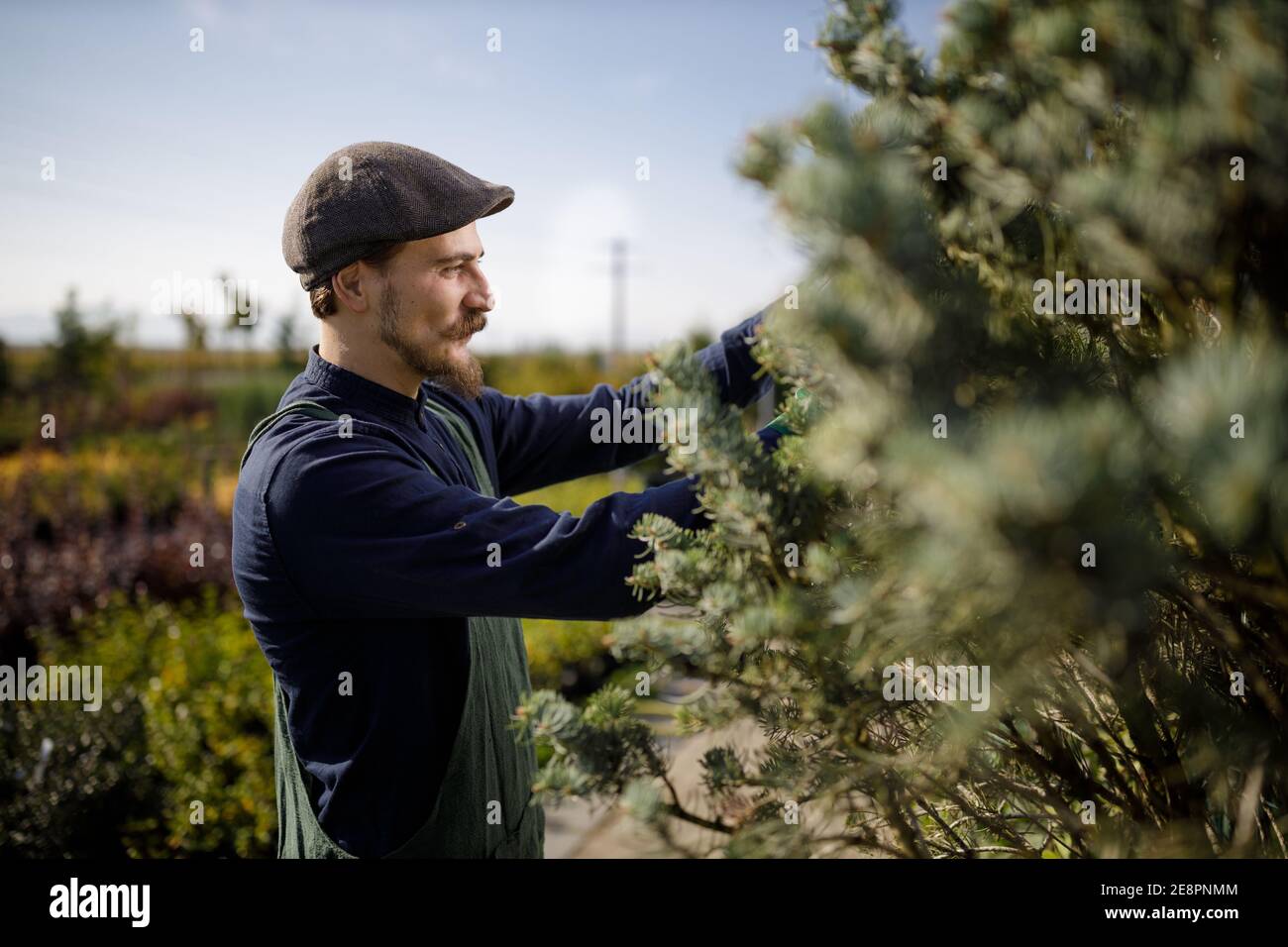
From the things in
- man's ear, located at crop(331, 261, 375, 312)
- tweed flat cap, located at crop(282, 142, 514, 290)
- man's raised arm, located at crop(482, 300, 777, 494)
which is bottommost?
man's raised arm, located at crop(482, 300, 777, 494)

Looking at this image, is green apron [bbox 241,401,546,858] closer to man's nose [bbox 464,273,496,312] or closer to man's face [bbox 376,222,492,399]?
man's face [bbox 376,222,492,399]

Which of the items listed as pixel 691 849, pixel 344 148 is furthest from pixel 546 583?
pixel 344 148

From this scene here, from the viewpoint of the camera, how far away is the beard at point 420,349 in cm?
196

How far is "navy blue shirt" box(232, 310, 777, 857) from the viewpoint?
139 centimetres

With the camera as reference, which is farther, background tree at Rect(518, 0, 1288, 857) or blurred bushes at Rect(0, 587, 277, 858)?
blurred bushes at Rect(0, 587, 277, 858)

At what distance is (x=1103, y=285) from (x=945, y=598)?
18.0 inches

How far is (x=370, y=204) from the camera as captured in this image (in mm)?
1848

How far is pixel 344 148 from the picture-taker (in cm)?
192

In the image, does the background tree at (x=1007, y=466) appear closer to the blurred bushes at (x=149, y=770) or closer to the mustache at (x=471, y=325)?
the mustache at (x=471, y=325)

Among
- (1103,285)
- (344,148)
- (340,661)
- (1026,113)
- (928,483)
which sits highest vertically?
(344,148)

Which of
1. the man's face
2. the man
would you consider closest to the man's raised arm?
the man

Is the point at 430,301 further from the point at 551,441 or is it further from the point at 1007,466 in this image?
the point at 1007,466

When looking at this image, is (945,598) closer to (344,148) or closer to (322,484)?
(322,484)
